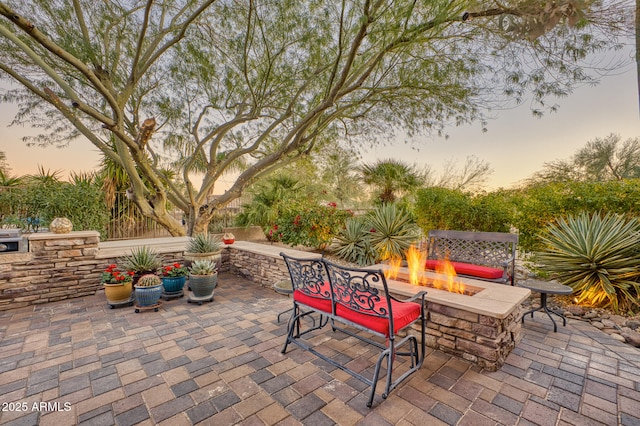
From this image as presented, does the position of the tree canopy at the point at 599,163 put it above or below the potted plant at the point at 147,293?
above

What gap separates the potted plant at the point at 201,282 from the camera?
371 cm

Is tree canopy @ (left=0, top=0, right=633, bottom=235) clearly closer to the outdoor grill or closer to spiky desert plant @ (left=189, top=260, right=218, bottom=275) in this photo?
the outdoor grill

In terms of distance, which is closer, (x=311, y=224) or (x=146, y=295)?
(x=146, y=295)

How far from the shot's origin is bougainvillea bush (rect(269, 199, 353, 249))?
657 cm

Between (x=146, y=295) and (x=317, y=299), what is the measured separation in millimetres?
2432

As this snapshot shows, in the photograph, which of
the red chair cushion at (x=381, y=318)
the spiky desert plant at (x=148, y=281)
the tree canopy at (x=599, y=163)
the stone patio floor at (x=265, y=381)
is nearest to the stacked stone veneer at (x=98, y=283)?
the stone patio floor at (x=265, y=381)

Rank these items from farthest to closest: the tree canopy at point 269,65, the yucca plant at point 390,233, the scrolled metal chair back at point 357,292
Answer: the yucca plant at point 390,233, the tree canopy at point 269,65, the scrolled metal chair back at point 357,292

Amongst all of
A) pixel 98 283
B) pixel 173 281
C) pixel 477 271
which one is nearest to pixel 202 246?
pixel 173 281

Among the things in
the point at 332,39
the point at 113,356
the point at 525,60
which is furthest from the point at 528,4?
the point at 113,356

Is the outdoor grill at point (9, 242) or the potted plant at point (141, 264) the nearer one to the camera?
the outdoor grill at point (9, 242)

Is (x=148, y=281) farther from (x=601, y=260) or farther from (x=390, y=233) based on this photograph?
(x=601, y=260)

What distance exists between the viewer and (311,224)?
6531 mm

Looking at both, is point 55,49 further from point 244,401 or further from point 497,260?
point 497,260

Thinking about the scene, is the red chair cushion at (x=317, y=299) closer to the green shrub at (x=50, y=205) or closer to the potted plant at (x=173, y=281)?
the potted plant at (x=173, y=281)
